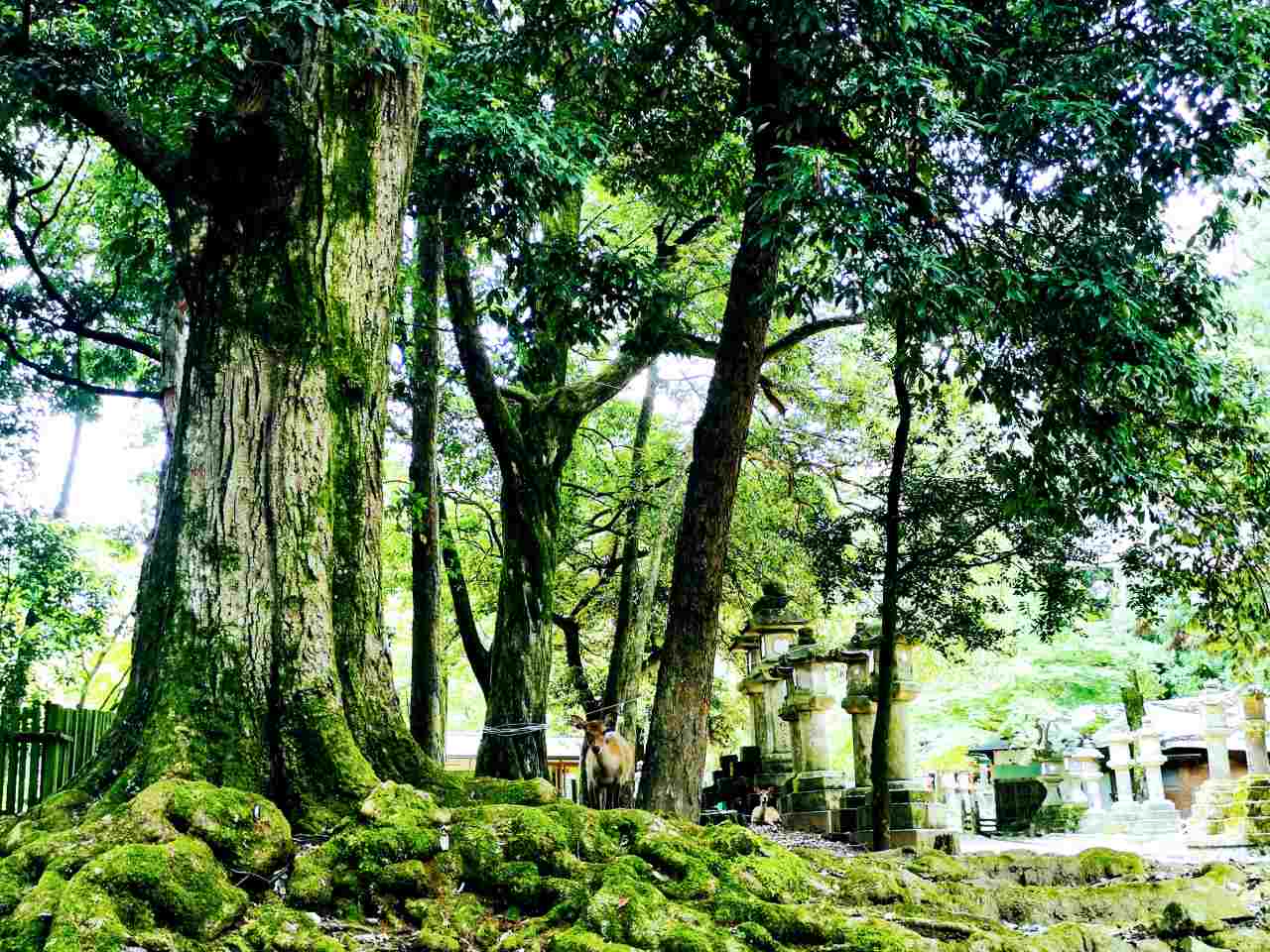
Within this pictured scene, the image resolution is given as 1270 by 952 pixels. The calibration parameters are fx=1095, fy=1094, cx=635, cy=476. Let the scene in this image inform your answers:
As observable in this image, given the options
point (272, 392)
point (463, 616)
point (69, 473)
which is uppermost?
point (69, 473)

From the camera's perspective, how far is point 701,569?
8.53m

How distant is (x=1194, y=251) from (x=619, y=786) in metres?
8.14

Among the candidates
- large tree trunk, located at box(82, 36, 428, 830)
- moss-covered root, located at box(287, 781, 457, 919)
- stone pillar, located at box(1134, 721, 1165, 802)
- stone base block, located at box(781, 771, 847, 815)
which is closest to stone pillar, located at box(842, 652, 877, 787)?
stone base block, located at box(781, 771, 847, 815)

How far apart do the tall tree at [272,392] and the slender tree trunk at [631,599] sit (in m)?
10.2

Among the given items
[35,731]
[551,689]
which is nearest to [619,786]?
[35,731]

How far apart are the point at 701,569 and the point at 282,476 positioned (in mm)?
3936

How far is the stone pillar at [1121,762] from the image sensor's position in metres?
18.7

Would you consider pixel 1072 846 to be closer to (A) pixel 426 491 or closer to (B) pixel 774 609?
(B) pixel 774 609

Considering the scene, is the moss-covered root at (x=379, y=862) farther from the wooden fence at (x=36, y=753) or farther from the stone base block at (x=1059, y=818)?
the stone base block at (x=1059, y=818)

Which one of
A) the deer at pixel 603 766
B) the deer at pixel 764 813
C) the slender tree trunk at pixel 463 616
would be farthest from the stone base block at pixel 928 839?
the slender tree trunk at pixel 463 616

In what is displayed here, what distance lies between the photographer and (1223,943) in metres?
5.66

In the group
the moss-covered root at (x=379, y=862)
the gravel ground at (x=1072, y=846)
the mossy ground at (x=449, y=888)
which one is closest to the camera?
the mossy ground at (x=449, y=888)

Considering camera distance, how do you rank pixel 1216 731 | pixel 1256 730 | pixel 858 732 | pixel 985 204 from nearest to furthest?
pixel 985 204 < pixel 858 732 < pixel 1256 730 < pixel 1216 731

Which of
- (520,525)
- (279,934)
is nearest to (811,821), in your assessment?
(520,525)
